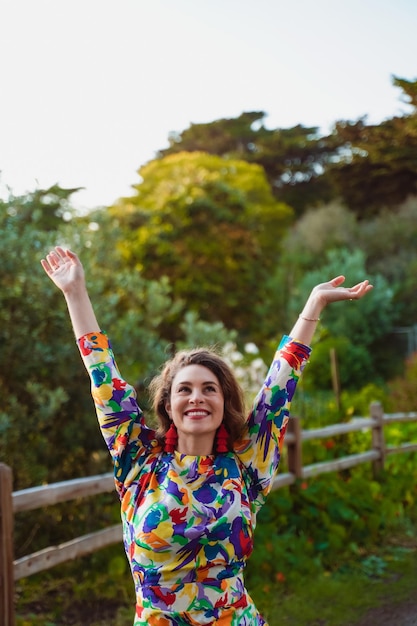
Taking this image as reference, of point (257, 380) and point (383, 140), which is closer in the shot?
point (257, 380)

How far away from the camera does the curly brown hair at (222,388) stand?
195 cm

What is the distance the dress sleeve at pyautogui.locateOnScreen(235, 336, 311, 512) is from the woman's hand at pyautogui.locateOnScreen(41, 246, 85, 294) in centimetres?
58

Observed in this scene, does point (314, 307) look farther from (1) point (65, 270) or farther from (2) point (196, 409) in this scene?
(1) point (65, 270)

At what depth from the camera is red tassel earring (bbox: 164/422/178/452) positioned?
1895mm

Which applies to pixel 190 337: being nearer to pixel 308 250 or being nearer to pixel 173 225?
pixel 173 225

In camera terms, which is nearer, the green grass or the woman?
the woman

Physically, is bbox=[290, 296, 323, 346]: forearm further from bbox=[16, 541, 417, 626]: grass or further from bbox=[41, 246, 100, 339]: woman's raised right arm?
bbox=[16, 541, 417, 626]: grass

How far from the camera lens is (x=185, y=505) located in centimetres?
174

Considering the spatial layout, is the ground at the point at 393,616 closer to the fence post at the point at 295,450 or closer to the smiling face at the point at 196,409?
the fence post at the point at 295,450

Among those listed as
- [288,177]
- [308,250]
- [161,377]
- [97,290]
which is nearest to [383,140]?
[308,250]

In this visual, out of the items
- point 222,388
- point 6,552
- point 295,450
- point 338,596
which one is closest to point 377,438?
point 295,450

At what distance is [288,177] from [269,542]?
30922mm

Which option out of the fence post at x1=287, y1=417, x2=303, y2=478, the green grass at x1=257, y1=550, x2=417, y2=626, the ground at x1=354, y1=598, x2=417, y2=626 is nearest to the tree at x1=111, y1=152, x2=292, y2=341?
the fence post at x1=287, y1=417, x2=303, y2=478

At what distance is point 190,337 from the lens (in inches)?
261
